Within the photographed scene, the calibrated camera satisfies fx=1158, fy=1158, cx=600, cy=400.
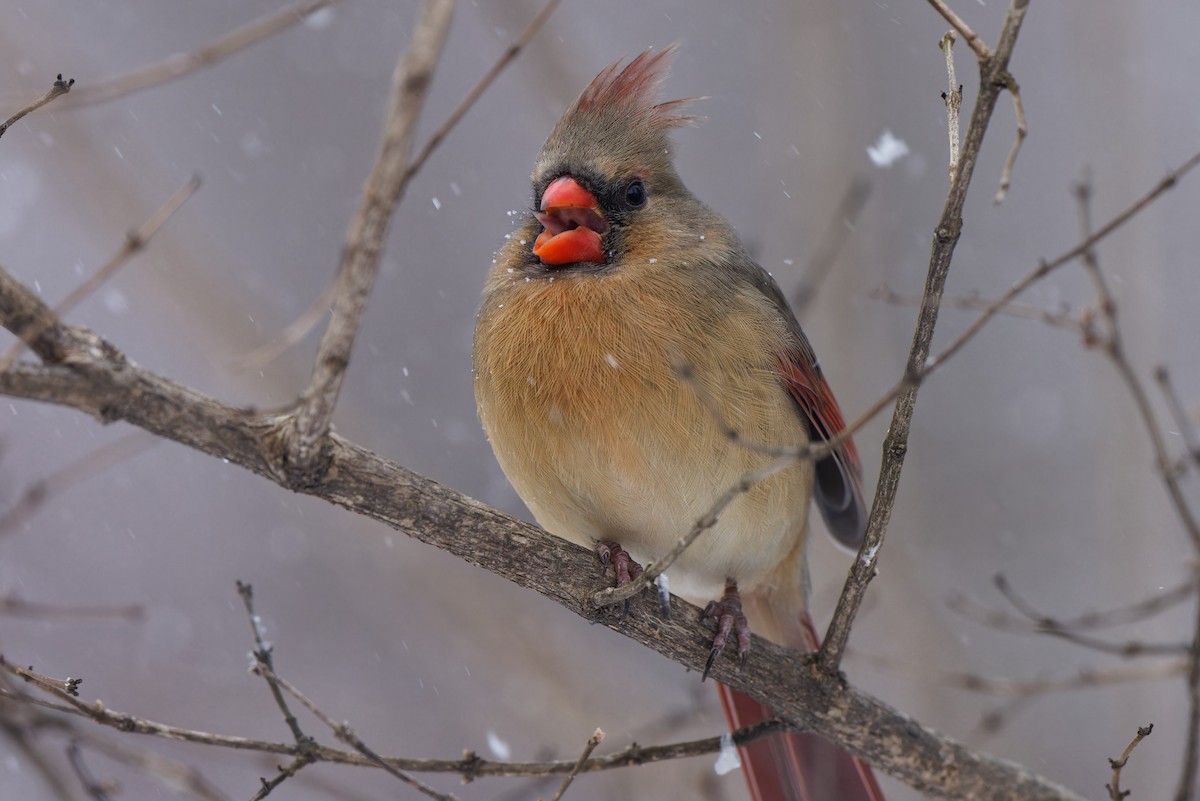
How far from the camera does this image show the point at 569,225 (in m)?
2.98

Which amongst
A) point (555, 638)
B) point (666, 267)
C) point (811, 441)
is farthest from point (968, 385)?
point (666, 267)

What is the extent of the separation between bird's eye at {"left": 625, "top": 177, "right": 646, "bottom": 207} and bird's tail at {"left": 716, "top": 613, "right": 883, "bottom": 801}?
4.51 ft

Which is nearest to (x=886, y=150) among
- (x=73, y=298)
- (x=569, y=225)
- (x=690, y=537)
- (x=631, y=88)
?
(x=631, y=88)

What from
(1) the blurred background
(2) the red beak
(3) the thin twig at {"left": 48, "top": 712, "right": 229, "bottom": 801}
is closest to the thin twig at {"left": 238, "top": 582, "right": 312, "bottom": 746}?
(3) the thin twig at {"left": 48, "top": 712, "right": 229, "bottom": 801}

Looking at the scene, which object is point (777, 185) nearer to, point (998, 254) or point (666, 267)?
point (998, 254)

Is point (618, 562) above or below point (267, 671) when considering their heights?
above

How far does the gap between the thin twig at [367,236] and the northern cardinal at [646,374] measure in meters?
0.83

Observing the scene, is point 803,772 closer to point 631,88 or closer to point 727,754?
point 727,754

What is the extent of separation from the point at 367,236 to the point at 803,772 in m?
2.32

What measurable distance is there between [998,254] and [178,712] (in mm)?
4743

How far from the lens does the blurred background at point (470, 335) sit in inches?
194

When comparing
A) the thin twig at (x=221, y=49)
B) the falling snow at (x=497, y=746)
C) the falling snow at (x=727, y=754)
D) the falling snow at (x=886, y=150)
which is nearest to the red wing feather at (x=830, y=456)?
the falling snow at (x=727, y=754)

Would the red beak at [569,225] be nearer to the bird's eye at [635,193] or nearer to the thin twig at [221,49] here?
the bird's eye at [635,193]

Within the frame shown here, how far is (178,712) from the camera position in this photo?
214 inches
